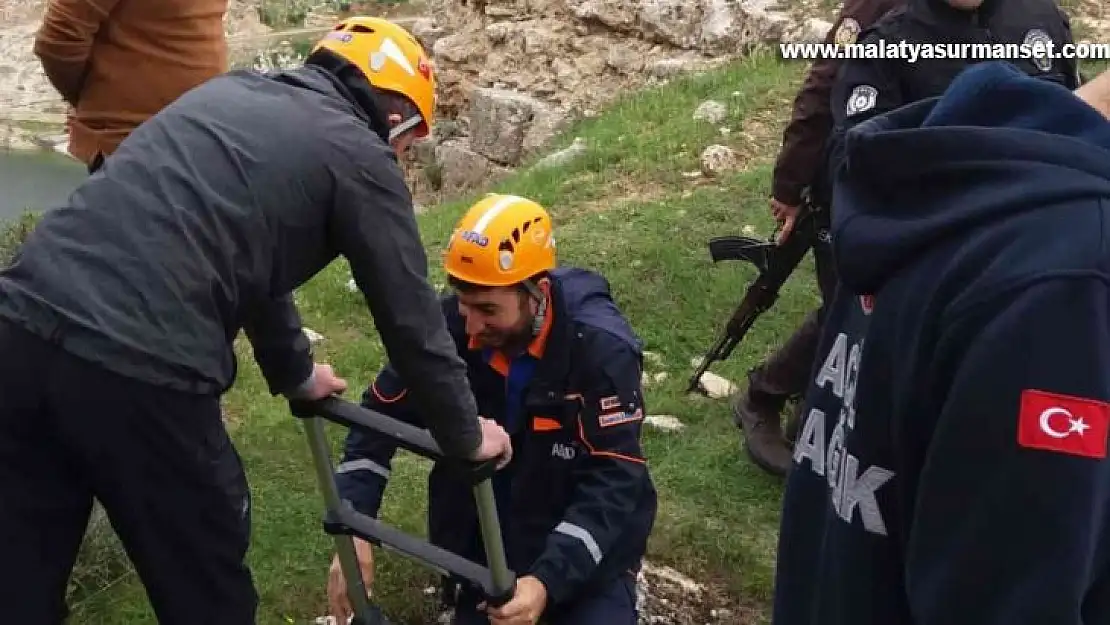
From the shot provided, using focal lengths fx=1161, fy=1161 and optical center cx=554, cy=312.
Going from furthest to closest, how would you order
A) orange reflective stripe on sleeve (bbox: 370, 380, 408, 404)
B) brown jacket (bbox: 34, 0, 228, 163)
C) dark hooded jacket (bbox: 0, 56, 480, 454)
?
brown jacket (bbox: 34, 0, 228, 163) < orange reflective stripe on sleeve (bbox: 370, 380, 408, 404) < dark hooded jacket (bbox: 0, 56, 480, 454)

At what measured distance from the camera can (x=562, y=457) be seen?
3.17 meters

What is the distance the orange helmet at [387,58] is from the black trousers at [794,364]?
1.88 m

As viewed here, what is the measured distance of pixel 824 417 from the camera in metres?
1.74

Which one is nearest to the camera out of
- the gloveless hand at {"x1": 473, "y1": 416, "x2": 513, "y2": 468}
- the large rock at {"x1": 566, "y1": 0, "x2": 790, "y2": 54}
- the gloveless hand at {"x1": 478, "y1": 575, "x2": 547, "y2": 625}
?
the gloveless hand at {"x1": 473, "y1": 416, "x2": 513, "y2": 468}

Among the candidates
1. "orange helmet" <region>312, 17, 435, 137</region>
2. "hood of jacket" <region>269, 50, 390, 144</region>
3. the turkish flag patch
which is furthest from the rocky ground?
the turkish flag patch

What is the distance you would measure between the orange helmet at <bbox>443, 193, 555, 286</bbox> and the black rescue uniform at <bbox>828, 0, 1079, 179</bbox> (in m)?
1.24

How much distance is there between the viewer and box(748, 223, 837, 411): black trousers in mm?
4406

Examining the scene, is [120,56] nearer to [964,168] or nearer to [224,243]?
[224,243]

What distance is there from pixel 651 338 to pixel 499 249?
2.96 meters

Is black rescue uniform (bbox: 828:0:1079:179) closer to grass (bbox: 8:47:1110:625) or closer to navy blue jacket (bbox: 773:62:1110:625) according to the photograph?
grass (bbox: 8:47:1110:625)

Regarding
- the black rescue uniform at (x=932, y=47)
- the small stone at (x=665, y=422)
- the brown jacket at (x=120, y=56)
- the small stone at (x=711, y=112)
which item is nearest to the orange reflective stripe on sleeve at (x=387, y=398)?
the black rescue uniform at (x=932, y=47)

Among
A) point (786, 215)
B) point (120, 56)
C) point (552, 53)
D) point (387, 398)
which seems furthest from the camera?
point (552, 53)

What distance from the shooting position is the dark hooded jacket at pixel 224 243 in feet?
8.05

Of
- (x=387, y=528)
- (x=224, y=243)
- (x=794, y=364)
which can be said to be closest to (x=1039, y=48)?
(x=794, y=364)
